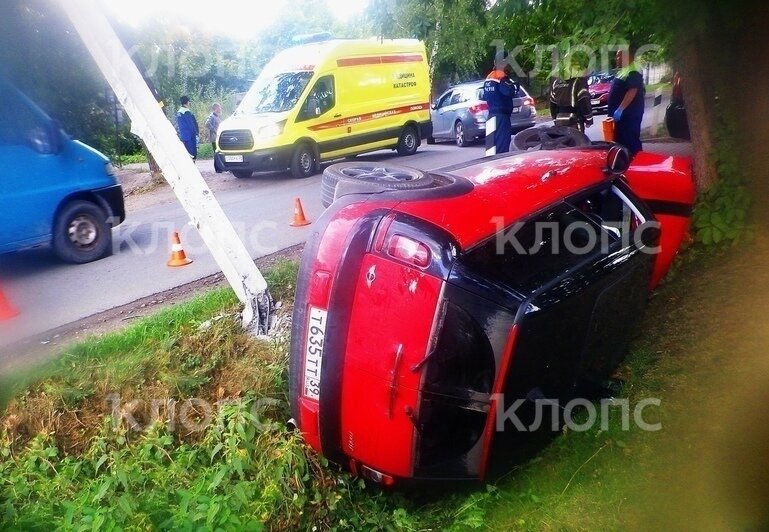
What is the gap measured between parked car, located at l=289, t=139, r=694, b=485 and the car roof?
1cm

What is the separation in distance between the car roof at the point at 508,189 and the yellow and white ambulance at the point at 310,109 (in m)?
8.47

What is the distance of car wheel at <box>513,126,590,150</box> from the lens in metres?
4.51

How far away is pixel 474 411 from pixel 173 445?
5.51 ft

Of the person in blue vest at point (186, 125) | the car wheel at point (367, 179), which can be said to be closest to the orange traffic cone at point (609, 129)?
the car wheel at point (367, 179)

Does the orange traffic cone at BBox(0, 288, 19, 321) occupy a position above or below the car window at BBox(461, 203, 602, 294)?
below

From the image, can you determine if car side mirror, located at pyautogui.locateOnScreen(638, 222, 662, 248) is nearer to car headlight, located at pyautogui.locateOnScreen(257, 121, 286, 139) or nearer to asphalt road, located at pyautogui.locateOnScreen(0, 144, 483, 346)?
asphalt road, located at pyautogui.locateOnScreen(0, 144, 483, 346)

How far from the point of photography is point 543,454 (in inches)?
121

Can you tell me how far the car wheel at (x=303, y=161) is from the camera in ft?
38.5

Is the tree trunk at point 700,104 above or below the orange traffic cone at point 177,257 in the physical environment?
above

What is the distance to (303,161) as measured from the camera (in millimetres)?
11875

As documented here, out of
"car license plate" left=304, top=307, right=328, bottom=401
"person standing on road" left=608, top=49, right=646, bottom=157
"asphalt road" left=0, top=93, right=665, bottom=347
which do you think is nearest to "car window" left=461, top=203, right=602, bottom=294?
"car license plate" left=304, top=307, right=328, bottom=401

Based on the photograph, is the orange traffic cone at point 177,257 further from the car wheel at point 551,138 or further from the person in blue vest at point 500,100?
the person in blue vest at point 500,100

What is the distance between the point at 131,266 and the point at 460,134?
36.3 feet

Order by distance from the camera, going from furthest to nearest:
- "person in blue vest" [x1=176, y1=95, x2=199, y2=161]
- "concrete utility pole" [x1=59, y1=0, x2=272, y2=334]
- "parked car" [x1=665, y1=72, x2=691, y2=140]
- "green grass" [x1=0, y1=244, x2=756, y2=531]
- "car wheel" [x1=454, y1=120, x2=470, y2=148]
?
"car wheel" [x1=454, y1=120, x2=470, y2=148], "person in blue vest" [x1=176, y1=95, x2=199, y2=161], "parked car" [x1=665, y1=72, x2=691, y2=140], "concrete utility pole" [x1=59, y1=0, x2=272, y2=334], "green grass" [x1=0, y1=244, x2=756, y2=531]
